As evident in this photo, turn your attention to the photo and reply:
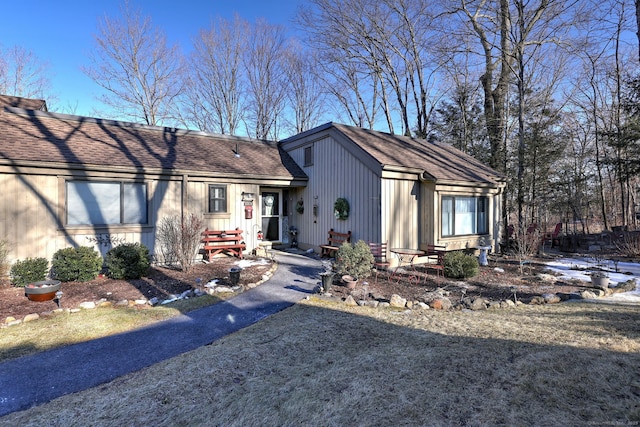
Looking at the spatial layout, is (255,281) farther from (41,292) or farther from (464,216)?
(464,216)

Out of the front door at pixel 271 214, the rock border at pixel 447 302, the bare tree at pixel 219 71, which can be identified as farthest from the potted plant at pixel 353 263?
the bare tree at pixel 219 71

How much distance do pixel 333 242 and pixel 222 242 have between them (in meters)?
3.50

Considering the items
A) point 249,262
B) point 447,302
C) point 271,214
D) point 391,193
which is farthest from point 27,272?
point 391,193

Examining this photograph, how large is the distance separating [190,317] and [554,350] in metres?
5.14

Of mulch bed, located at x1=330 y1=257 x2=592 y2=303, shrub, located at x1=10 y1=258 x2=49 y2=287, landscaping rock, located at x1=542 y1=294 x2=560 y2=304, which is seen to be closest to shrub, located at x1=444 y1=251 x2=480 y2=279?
mulch bed, located at x1=330 y1=257 x2=592 y2=303

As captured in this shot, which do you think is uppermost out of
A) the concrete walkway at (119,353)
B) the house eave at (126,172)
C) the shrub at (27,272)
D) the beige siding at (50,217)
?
the house eave at (126,172)

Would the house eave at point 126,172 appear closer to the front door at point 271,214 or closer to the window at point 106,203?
the window at point 106,203

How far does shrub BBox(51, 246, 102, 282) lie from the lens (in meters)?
7.29

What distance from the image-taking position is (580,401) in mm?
2986

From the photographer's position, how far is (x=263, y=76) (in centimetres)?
2566

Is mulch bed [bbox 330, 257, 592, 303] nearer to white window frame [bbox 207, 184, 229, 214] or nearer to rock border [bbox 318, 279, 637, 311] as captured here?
rock border [bbox 318, 279, 637, 311]

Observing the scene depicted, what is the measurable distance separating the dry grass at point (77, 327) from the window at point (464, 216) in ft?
24.3

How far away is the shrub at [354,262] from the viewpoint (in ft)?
24.6

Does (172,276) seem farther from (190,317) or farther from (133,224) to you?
(190,317)
